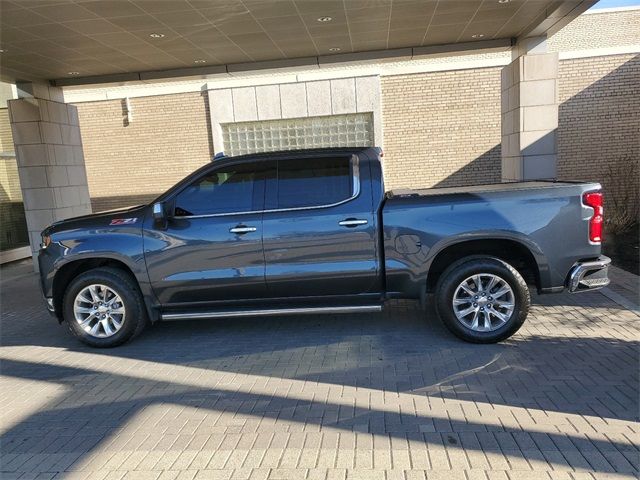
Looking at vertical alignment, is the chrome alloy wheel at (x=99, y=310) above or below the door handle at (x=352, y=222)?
below

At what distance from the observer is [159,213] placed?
498 centimetres

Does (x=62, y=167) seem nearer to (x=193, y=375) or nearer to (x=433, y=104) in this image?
(x=193, y=375)

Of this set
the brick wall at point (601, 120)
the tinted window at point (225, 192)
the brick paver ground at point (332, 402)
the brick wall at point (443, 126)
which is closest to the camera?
the brick paver ground at point (332, 402)

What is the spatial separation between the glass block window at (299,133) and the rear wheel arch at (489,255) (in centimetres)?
893

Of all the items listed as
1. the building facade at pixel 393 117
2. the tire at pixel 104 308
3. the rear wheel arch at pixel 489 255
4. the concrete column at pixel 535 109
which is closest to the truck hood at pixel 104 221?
the tire at pixel 104 308

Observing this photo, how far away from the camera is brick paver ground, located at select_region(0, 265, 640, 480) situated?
9.96 ft

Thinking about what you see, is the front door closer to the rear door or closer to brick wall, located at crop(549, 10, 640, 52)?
the rear door

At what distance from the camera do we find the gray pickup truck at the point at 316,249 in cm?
472

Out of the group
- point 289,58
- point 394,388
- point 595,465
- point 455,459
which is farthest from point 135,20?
point 595,465

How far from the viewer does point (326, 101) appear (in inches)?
531

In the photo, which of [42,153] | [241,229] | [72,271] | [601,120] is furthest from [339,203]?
[601,120]

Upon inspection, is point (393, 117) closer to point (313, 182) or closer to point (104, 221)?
point (313, 182)

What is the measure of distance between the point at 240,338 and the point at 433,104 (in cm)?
988

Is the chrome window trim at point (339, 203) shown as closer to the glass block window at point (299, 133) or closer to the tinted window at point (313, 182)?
the tinted window at point (313, 182)
